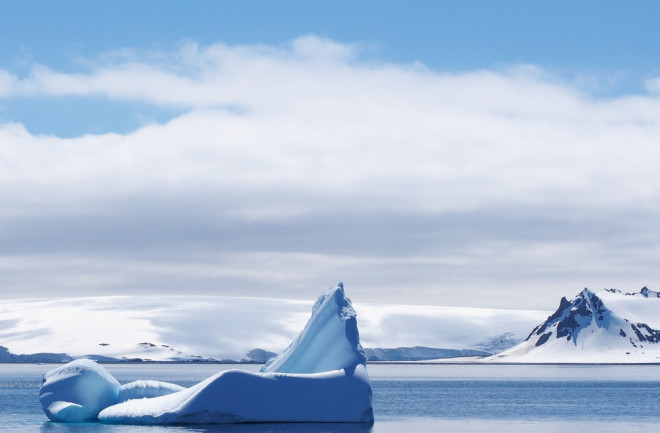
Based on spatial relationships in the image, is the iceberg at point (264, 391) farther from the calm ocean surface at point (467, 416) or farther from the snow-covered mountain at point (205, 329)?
the snow-covered mountain at point (205, 329)

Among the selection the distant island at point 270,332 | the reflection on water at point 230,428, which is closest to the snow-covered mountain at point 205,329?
the distant island at point 270,332

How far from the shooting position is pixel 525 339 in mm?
169625

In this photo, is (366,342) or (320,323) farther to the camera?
(366,342)

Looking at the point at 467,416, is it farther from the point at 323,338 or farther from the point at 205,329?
the point at 205,329

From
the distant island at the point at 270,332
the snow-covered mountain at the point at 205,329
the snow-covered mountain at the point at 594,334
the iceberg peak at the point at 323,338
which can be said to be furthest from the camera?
the snow-covered mountain at the point at 594,334

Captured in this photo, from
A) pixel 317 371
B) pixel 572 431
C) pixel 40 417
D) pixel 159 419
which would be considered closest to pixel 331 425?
pixel 317 371

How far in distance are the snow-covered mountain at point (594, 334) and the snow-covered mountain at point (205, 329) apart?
8881 millimetres

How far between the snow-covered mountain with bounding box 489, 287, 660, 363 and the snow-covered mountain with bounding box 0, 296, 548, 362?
8.88 meters

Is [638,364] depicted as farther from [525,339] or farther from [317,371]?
[317,371]

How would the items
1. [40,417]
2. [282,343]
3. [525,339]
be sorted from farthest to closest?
1. [525,339]
2. [282,343]
3. [40,417]

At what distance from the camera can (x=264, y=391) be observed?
3222cm

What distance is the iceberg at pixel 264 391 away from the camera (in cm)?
3200

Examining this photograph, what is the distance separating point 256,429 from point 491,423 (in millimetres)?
8976

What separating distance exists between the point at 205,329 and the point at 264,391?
110 meters
